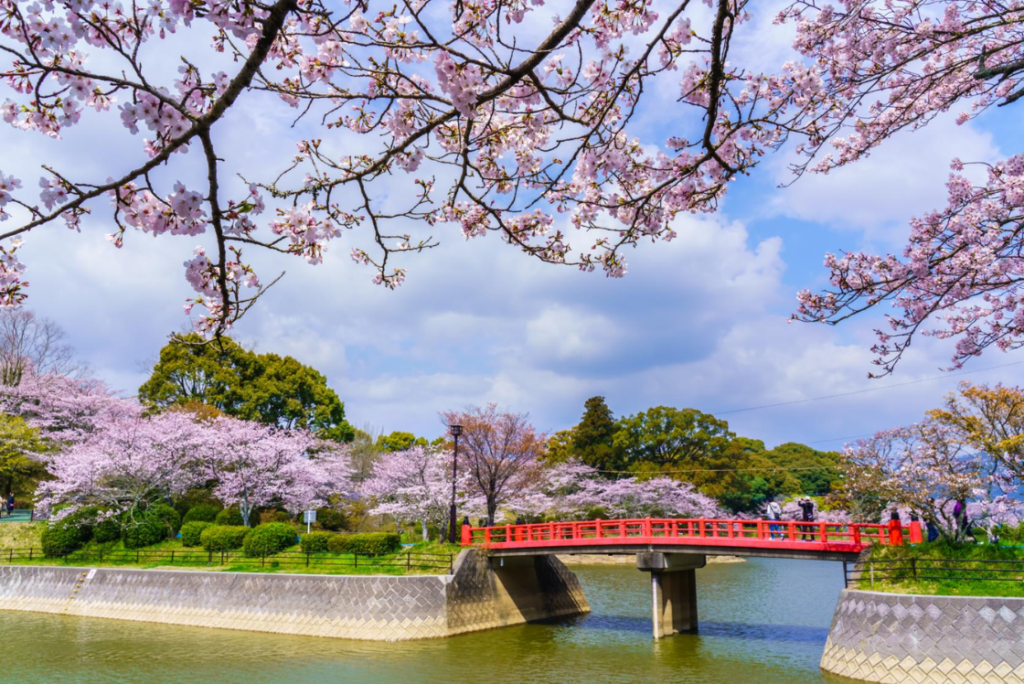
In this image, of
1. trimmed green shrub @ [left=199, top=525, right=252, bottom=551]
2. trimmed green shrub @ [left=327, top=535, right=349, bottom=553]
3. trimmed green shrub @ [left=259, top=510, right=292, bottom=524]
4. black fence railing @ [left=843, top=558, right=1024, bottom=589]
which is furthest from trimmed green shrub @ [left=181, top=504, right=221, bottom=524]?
black fence railing @ [left=843, top=558, right=1024, bottom=589]

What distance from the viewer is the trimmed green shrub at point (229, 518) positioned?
2930 cm

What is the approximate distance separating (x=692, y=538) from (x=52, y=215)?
19628 mm

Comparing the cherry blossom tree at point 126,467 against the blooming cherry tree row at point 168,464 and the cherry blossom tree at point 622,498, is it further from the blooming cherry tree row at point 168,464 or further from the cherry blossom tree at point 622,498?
the cherry blossom tree at point 622,498

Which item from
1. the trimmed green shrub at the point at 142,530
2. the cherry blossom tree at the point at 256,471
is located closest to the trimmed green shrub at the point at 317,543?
the cherry blossom tree at the point at 256,471

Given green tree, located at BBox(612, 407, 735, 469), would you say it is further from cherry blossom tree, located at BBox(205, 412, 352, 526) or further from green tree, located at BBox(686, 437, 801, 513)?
cherry blossom tree, located at BBox(205, 412, 352, 526)

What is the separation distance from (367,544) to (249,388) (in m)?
23.3

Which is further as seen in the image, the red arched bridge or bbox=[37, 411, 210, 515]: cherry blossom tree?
bbox=[37, 411, 210, 515]: cherry blossom tree

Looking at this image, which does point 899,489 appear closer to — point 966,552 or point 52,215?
point 966,552

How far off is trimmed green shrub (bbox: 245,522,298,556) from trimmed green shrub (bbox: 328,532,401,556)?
2.20 meters

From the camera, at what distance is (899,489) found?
22.4 meters

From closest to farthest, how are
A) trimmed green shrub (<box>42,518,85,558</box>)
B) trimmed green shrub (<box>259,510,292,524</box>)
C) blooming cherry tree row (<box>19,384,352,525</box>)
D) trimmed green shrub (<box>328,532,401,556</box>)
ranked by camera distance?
trimmed green shrub (<box>328,532,401,556</box>) → trimmed green shrub (<box>42,518,85,558</box>) → blooming cherry tree row (<box>19,384,352,525</box>) → trimmed green shrub (<box>259,510,292,524</box>)

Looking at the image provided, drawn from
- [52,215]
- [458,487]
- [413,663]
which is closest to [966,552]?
[413,663]

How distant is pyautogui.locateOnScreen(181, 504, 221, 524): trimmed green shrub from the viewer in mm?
29344

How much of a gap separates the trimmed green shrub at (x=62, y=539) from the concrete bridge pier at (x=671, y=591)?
2133 cm
